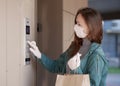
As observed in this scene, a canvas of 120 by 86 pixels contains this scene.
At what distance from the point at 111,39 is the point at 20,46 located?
1681cm

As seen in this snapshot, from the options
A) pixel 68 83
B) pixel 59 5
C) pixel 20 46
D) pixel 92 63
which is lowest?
pixel 68 83

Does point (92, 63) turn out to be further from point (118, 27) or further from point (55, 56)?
point (118, 27)

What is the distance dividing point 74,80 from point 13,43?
494mm

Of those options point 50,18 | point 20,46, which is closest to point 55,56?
point 50,18

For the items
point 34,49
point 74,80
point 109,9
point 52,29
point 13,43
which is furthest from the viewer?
point 109,9

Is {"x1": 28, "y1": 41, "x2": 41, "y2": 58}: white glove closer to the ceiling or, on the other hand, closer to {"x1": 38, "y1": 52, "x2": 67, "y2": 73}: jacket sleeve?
{"x1": 38, "y1": 52, "x2": 67, "y2": 73}: jacket sleeve

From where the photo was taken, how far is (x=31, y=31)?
80.6 inches

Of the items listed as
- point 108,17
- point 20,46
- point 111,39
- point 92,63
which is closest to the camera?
point 92,63

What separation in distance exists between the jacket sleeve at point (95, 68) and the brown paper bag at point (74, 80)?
0.07 metres

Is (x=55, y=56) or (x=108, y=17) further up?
(x=108, y=17)

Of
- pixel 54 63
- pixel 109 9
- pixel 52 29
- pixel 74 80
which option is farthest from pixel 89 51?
pixel 109 9

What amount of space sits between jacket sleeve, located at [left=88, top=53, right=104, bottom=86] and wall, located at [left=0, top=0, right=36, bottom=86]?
0.52 meters

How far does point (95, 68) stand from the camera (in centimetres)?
163

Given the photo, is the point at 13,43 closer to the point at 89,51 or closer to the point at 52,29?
the point at 89,51
